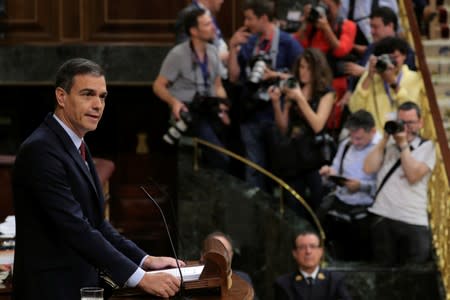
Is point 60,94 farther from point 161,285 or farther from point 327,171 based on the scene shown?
point 327,171

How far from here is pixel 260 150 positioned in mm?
8383

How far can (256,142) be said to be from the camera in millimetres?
8336

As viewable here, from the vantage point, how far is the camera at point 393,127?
759 centimetres

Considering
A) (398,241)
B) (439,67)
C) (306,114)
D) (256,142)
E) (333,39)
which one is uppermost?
(333,39)

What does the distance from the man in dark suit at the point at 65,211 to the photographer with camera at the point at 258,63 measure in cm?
446

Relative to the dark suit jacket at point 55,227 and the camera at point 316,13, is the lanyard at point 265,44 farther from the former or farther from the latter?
the dark suit jacket at point 55,227

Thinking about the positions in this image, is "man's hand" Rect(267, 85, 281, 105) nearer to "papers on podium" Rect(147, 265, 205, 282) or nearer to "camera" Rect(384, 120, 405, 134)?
"camera" Rect(384, 120, 405, 134)

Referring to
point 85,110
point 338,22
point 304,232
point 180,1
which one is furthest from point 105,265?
point 180,1

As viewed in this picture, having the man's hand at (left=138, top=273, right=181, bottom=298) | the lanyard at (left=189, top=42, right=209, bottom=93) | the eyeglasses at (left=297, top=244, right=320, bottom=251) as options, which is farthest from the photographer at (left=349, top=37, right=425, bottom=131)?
the man's hand at (left=138, top=273, right=181, bottom=298)

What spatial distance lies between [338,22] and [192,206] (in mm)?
1717

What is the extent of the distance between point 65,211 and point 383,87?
4801 millimetres

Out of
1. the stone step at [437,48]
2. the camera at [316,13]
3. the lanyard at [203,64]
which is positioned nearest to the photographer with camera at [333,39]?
the camera at [316,13]

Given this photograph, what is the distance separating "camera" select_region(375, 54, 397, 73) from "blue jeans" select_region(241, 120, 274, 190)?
828mm

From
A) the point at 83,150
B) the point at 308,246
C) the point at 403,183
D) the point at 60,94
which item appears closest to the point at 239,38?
the point at 403,183
